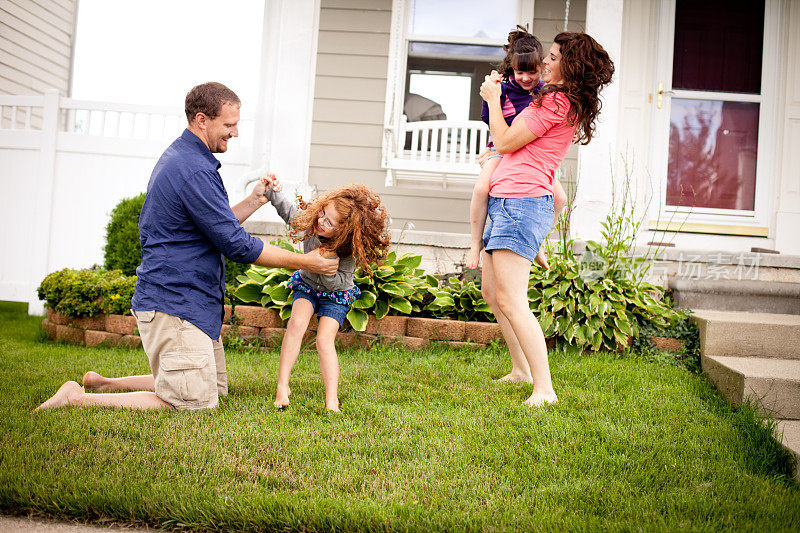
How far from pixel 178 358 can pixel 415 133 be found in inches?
147

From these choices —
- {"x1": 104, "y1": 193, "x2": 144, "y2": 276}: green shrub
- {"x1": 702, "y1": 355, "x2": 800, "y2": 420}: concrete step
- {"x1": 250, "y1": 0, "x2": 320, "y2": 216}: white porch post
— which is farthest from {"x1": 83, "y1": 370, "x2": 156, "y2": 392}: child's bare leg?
{"x1": 702, "y1": 355, "x2": 800, "y2": 420}: concrete step

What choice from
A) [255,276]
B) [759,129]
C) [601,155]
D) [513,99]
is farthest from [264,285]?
[759,129]

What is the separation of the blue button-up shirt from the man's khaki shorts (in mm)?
48

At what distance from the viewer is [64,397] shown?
2.83 meters

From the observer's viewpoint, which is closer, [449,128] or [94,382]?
[94,382]

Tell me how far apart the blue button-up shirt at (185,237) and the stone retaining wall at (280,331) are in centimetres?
157

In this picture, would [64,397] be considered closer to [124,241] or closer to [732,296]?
[124,241]

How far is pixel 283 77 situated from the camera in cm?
580

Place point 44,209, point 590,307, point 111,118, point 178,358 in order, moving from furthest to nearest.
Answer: point 111,118, point 44,209, point 590,307, point 178,358

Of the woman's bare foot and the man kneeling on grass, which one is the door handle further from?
the woman's bare foot

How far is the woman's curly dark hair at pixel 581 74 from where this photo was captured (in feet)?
9.43

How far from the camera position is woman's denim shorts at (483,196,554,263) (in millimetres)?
3014

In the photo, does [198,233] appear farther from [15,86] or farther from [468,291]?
[15,86]

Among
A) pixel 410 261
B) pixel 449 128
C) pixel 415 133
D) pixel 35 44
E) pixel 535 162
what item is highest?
pixel 35 44
